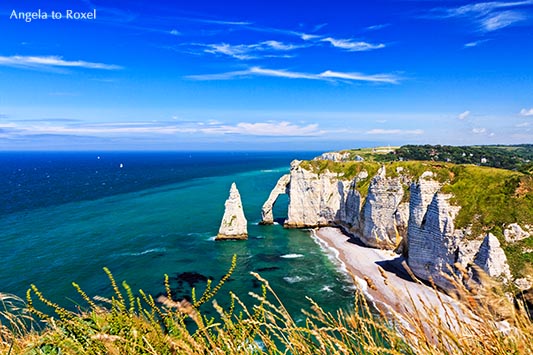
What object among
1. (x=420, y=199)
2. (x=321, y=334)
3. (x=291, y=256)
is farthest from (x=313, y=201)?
(x=321, y=334)

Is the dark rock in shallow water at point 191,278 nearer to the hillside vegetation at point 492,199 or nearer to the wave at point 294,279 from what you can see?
the wave at point 294,279

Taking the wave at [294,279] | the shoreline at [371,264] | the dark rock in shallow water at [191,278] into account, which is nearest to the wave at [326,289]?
the wave at [294,279]

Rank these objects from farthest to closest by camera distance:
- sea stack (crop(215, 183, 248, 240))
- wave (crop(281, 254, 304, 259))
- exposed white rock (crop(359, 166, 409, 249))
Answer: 1. sea stack (crop(215, 183, 248, 240))
2. exposed white rock (crop(359, 166, 409, 249))
3. wave (crop(281, 254, 304, 259))

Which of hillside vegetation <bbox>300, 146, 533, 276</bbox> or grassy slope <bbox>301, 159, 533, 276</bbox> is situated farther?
grassy slope <bbox>301, 159, 533, 276</bbox>

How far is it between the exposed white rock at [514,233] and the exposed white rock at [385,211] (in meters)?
14.7

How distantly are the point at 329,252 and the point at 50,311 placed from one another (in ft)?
107

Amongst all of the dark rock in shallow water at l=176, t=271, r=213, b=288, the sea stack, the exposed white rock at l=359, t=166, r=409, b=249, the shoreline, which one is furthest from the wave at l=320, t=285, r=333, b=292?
the sea stack

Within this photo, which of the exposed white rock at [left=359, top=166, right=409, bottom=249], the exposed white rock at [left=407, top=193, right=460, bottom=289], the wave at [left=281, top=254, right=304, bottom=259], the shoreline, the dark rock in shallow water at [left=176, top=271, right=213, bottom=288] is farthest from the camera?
the exposed white rock at [left=359, top=166, right=409, bottom=249]

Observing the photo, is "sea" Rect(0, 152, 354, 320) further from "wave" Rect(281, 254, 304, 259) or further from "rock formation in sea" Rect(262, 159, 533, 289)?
"rock formation in sea" Rect(262, 159, 533, 289)

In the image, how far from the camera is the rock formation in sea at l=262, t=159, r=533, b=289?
2938 centimetres

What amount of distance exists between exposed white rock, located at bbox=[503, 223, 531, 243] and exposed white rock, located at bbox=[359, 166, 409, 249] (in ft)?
48.3

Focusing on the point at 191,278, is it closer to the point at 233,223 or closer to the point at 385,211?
the point at 233,223

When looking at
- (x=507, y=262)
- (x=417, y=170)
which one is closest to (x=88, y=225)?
(x=417, y=170)

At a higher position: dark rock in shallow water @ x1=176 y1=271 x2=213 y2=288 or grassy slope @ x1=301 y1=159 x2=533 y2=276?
grassy slope @ x1=301 y1=159 x2=533 y2=276
